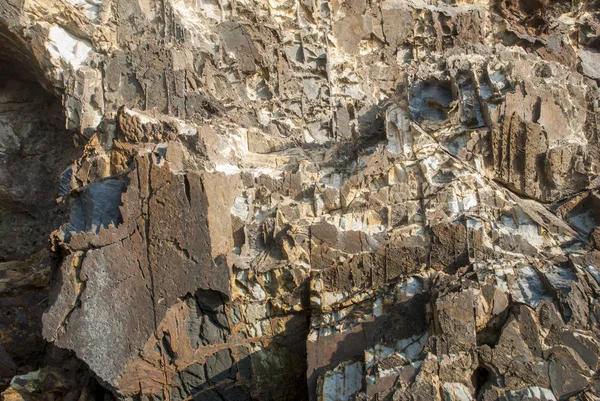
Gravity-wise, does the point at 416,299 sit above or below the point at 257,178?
below

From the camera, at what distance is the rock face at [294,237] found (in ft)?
30.3

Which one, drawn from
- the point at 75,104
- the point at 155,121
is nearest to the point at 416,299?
the point at 155,121

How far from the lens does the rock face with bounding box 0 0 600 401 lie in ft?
30.3

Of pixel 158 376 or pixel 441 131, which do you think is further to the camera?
pixel 441 131

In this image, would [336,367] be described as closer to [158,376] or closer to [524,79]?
[158,376]

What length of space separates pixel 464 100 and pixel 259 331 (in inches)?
215

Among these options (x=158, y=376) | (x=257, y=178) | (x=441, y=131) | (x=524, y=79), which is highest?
(x=524, y=79)

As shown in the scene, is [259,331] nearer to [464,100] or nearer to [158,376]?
[158,376]

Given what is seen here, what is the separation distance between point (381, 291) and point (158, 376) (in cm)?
385

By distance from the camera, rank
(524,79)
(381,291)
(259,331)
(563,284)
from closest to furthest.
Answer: (563,284) < (381,291) < (259,331) < (524,79)

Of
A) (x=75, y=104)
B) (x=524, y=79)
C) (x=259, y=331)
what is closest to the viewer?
(x=259, y=331)

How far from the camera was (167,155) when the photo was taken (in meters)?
11.9

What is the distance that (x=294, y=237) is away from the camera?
1155cm

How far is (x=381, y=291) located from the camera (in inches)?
423
